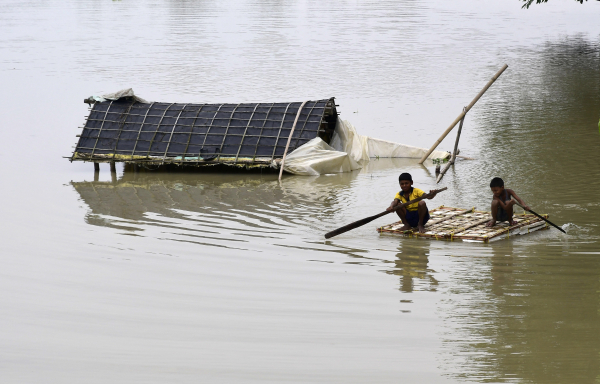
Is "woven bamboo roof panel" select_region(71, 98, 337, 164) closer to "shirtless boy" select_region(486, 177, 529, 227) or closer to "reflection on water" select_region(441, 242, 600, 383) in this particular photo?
"shirtless boy" select_region(486, 177, 529, 227)

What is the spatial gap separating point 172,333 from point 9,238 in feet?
12.7

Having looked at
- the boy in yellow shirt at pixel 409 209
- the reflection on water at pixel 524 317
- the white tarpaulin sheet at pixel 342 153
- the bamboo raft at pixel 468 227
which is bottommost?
the reflection on water at pixel 524 317

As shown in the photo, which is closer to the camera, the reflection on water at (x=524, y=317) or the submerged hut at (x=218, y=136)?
the reflection on water at (x=524, y=317)

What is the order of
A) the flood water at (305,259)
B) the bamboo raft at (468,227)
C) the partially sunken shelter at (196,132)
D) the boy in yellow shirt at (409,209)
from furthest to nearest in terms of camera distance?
the partially sunken shelter at (196,132) < the boy in yellow shirt at (409,209) < the bamboo raft at (468,227) < the flood water at (305,259)

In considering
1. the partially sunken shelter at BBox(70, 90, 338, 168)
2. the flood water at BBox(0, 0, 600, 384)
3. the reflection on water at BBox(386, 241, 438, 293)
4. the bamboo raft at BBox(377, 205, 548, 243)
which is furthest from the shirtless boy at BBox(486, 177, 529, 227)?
the partially sunken shelter at BBox(70, 90, 338, 168)

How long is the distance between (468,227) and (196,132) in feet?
18.7

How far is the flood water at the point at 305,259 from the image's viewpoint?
17.5 ft

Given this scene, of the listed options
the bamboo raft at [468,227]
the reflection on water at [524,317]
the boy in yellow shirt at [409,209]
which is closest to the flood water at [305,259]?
the reflection on water at [524,317]

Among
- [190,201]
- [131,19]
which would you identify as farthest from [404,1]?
[190,201]

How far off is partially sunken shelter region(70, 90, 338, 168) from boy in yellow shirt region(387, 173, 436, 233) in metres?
3.98

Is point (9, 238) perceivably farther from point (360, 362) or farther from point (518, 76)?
point (518, 76)

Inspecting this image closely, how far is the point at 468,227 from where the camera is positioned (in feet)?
27.1

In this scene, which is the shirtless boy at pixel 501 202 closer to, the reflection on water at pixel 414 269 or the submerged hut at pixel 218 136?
the reflection on water at pixel 414 269

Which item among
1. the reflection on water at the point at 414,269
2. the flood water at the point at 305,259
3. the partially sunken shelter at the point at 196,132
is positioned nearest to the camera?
the flood water at the point at 305,259
